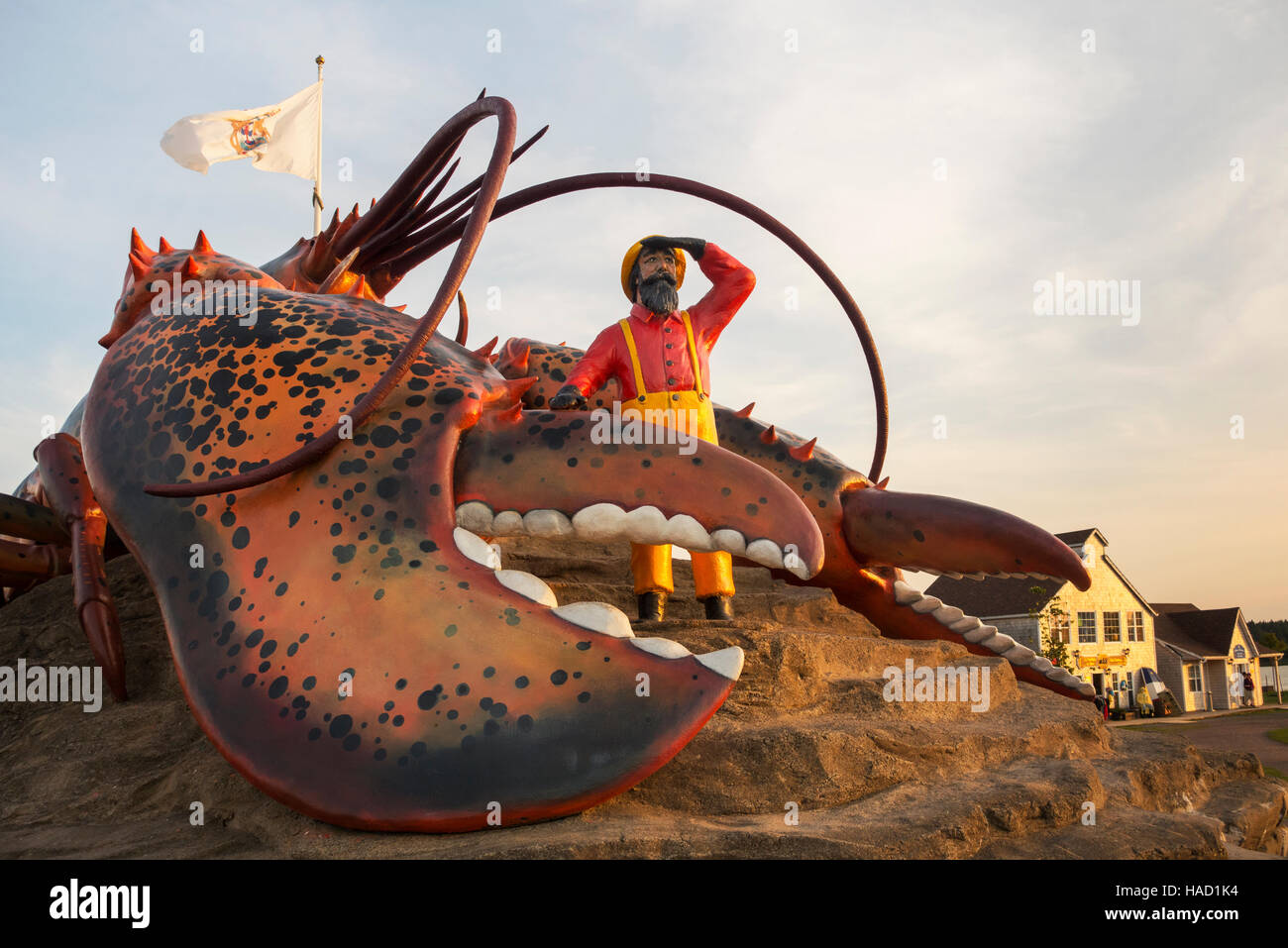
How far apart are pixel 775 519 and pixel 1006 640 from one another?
102 inches

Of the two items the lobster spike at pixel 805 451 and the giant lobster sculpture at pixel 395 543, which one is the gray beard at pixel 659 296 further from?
the giant lobster sculpture at pixel 395 543

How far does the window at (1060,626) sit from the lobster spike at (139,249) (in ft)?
60.5

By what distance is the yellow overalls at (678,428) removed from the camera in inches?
135

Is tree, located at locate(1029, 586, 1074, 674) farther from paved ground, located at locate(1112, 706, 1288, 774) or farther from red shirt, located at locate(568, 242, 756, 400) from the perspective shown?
red shirt, located at locate(568, 242, 756, 400)

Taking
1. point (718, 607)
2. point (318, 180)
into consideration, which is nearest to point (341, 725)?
point (718, 607)

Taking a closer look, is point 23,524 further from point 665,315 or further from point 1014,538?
point 1014,538

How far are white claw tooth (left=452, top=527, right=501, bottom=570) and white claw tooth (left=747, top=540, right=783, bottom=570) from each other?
60 cm

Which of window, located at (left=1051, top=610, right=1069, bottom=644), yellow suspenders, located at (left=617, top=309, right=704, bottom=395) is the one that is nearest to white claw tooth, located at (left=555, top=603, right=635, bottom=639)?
yellow suspenders, located at (left=617, top=309, right=704, bottom=395)

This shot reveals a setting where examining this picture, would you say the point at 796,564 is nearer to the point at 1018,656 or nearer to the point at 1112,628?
the point at 1018,656

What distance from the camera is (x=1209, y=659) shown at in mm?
27109

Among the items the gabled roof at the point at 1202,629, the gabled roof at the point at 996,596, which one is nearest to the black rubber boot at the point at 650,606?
the gabled roof at the point at 996,596

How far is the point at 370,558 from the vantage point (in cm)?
197

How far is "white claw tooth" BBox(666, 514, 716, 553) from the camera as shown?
1.96m

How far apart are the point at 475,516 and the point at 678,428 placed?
1.67 metres
